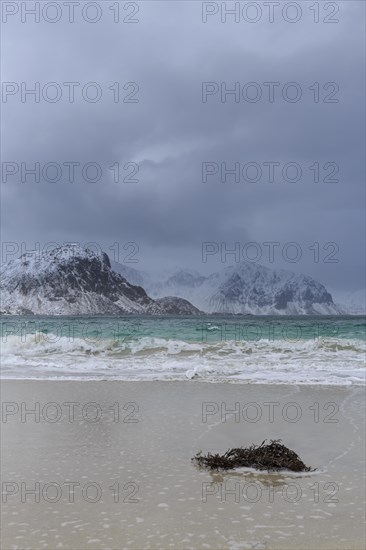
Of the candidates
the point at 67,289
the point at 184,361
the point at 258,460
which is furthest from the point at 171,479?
the point at 67,289

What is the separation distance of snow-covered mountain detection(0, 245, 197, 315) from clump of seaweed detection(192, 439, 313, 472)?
125251 millimetres

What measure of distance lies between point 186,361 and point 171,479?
50.3 feet

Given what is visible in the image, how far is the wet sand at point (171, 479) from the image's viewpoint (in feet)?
14.2

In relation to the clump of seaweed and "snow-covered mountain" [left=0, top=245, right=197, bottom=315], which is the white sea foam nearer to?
the clump of seaweed

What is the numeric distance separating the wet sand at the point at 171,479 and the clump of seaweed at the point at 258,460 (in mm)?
184

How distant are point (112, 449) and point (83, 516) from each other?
8.14 ft

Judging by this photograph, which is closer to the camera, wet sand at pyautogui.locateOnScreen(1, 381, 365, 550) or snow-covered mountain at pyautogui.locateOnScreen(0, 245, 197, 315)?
wet sand at pyautogui.locateOnScreen(1, 381, 365, 550)

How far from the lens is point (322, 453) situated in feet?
23.4

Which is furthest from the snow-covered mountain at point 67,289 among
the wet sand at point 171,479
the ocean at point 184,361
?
the wet sand at point 171,479

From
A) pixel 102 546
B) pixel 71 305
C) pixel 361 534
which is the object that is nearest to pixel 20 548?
pixel 102 546

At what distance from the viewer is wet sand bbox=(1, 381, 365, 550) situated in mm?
4332

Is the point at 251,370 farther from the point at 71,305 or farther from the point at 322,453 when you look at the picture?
the point at 71,305

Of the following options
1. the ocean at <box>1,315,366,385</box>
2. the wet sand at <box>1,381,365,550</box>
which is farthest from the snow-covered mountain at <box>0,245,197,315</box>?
the wet sand at <box>1,381,365,550</box>

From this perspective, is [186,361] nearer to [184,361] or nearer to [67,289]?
[184,361]
